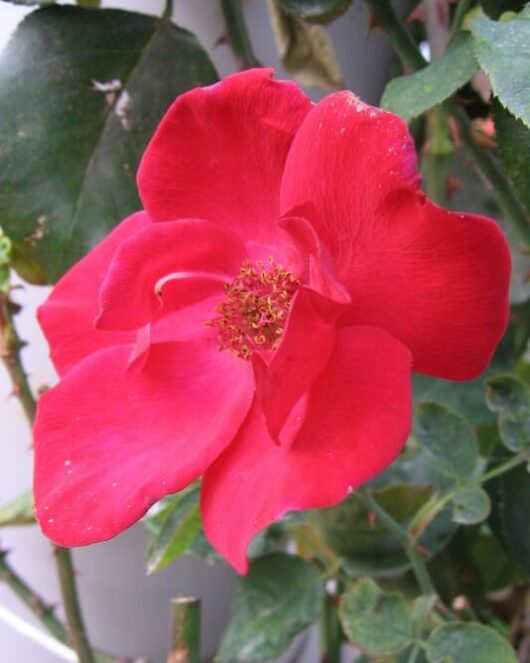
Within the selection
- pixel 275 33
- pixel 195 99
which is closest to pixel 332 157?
pixel 195 99

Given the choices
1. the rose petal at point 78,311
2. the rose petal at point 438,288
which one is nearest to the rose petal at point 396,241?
the rose petal at point 438,288

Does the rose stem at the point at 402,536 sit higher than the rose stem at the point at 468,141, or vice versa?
the rose stem at the point at 468,141

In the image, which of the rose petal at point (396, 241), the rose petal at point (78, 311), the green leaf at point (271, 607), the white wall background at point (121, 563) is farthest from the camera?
the white wall background at point (121, 563)

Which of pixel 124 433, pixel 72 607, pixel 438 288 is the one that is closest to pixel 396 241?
pixel 438 288

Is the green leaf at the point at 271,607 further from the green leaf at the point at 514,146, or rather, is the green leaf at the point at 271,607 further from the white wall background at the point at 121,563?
the green leaf at the point at 514,146

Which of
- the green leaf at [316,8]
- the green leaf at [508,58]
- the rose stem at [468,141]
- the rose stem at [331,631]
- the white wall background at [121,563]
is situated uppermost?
Result: the green leaf at [508,58]

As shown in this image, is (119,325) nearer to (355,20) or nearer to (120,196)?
(120,196)

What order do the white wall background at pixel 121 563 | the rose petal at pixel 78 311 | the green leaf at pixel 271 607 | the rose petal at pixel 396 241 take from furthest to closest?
the white wall background at pixel 121 563 → the green leaf at pixel 271 607 → the rose petal at pixel 78 311 → the rose petal at pixel 396 241

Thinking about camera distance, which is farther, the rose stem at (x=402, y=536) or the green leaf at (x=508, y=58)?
the rose stem at (x=402, y=536)
